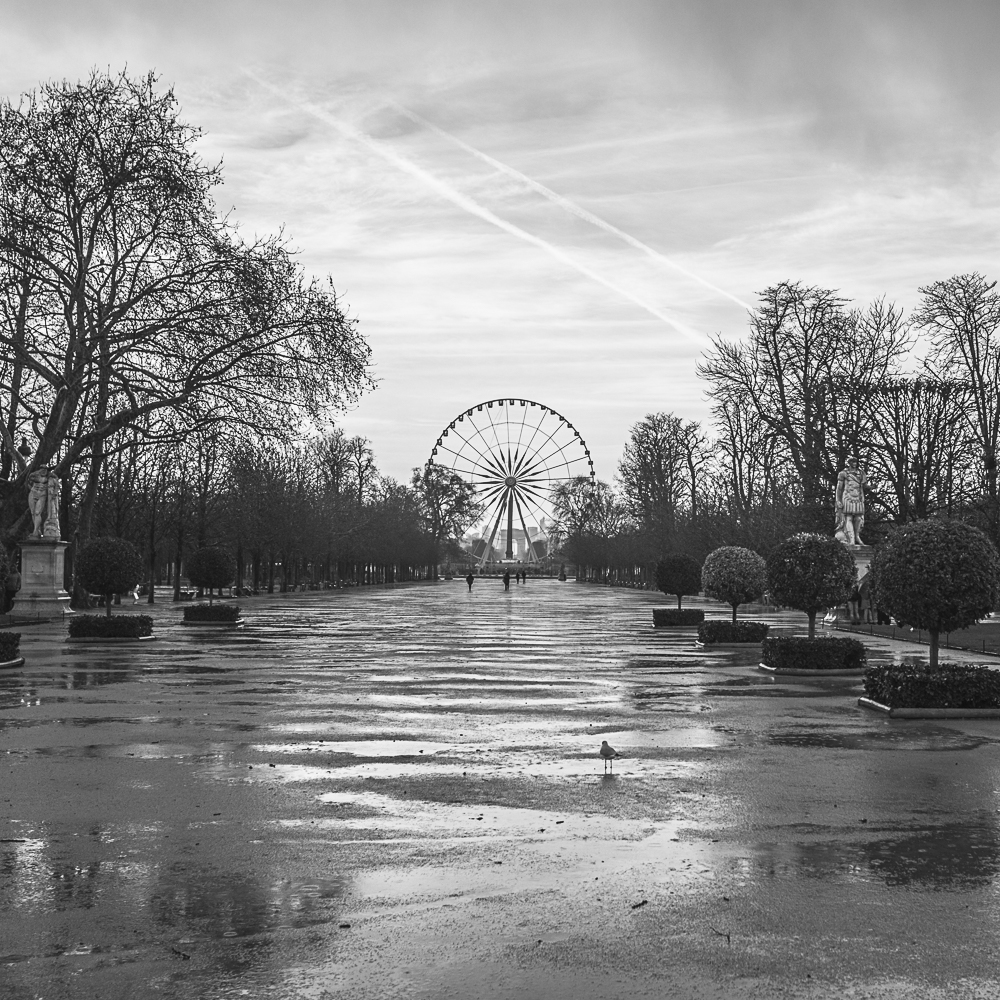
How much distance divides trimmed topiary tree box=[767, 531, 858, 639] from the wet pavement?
6.77 m

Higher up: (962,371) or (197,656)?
(962,371)

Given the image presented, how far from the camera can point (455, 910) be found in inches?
280

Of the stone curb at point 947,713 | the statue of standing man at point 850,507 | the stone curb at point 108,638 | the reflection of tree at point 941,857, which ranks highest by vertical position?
the statue of standing man at point 850,507

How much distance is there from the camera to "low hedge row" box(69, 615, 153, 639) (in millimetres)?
31172

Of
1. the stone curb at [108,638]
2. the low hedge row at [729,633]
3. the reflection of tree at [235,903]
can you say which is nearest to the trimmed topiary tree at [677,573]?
the low hedge row at [729,633]

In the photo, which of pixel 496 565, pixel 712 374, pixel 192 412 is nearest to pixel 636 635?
pixel 192 412

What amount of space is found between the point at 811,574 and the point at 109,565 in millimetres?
19302

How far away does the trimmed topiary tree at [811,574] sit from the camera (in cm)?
2464

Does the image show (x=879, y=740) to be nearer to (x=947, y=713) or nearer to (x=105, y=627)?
(x=947, y=713)

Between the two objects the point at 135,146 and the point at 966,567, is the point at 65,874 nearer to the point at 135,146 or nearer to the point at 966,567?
the point at 966,567

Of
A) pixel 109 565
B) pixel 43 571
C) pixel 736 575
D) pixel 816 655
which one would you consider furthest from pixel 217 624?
pixel 816 655

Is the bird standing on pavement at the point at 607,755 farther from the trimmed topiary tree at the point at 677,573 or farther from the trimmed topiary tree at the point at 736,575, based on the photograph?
the trimmed topiary tree at the point at 677,573

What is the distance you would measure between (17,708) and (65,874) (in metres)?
9.60

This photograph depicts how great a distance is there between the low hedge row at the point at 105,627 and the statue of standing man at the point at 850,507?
2321cm
